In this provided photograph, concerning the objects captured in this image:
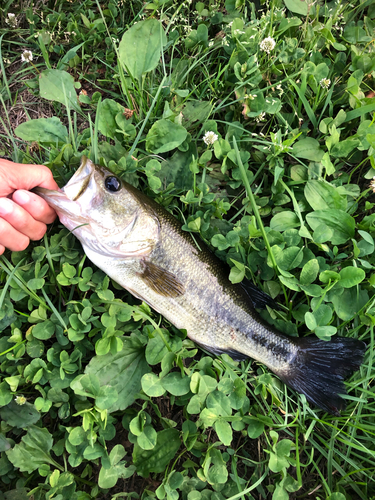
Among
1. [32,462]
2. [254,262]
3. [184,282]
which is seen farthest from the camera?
[254,262]

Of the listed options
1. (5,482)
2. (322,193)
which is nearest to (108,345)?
(5,482)

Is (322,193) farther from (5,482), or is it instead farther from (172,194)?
(5,482)

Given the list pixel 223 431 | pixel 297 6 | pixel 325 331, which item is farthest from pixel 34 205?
pixel 297 6

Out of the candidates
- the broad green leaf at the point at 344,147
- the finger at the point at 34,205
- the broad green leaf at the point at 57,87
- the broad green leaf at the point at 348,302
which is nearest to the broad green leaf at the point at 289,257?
the broad green leaf at the point at 348,302

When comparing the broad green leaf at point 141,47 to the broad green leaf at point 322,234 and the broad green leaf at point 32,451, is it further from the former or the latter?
the broad green leaf at point 32,451

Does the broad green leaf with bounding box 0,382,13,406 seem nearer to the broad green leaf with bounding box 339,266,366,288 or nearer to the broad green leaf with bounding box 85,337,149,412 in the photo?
the broad green leaf with bounding box 85,337,149,412
